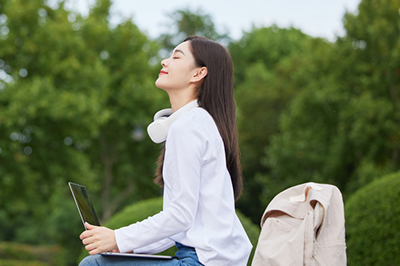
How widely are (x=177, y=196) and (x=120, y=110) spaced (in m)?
20.3

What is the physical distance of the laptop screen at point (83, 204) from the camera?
93.9 inches

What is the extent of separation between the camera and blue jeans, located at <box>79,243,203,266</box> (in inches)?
91.3

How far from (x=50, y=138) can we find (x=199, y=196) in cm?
1564

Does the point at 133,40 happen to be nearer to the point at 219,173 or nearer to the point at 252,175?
the point at 252,175

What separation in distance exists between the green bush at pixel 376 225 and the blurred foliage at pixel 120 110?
1142 centimetres

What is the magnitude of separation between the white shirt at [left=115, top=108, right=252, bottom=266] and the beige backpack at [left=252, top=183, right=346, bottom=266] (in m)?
0.30

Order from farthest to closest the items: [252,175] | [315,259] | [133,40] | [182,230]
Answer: [252,175] < [133,40] < [315,259] < [182,230]

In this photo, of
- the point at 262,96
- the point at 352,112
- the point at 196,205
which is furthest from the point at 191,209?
the point at 262,96

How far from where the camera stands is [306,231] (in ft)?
8.73

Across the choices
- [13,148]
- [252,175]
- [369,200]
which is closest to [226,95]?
[369,200]

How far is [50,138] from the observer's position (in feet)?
56.7

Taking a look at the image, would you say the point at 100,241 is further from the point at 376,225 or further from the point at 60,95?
the point at 60,95

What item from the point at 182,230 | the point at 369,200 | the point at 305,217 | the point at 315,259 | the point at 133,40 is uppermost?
the point at 133,40

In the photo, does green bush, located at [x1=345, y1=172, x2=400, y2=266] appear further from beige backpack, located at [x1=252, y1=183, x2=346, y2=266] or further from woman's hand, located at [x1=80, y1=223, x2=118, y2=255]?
woman's hand, located at [x1=80, y1=223, x2=118, y2=255]
